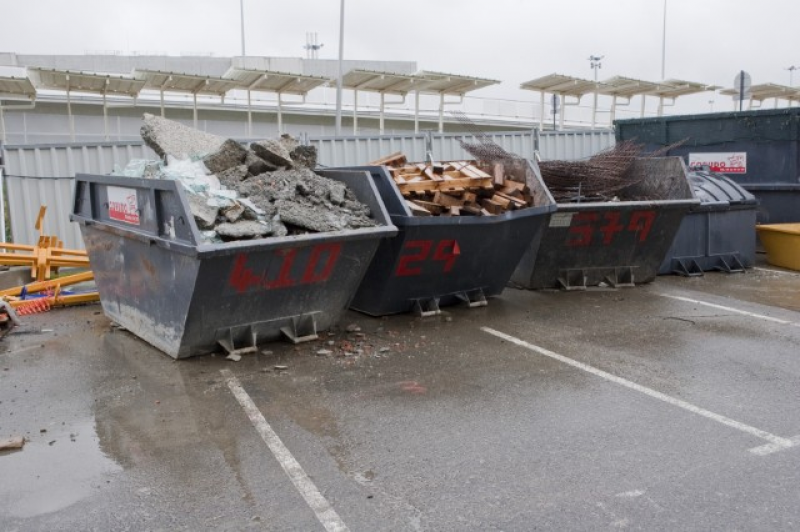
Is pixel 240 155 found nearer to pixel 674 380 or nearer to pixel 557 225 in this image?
pixel 557 225

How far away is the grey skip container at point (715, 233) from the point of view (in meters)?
9.82

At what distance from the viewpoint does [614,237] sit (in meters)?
8.54

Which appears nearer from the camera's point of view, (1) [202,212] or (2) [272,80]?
(1) [202,212]

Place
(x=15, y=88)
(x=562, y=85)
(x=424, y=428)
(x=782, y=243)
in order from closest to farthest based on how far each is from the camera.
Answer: (x=424, y=428), (x=782, y=243), (x=15, y=88), (x=562, y=85)

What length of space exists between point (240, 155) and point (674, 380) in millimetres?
4581

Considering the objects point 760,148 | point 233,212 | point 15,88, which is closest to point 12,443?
point 233,212

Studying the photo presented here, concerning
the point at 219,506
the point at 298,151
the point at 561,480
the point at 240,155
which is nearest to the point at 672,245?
the point at 298,151

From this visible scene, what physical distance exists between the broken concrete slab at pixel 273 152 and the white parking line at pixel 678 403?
275 centimetres

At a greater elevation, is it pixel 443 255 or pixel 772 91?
pixel 772 91

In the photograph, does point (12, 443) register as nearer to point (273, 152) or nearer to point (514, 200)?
point (273, 152)

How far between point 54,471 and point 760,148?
37.8ft

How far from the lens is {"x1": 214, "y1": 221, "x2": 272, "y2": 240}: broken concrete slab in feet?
17.6

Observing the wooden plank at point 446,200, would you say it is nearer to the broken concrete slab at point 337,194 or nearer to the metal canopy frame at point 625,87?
the broken concrete slab at point 337,194

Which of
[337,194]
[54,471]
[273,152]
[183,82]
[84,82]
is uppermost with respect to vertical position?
[183,82]
